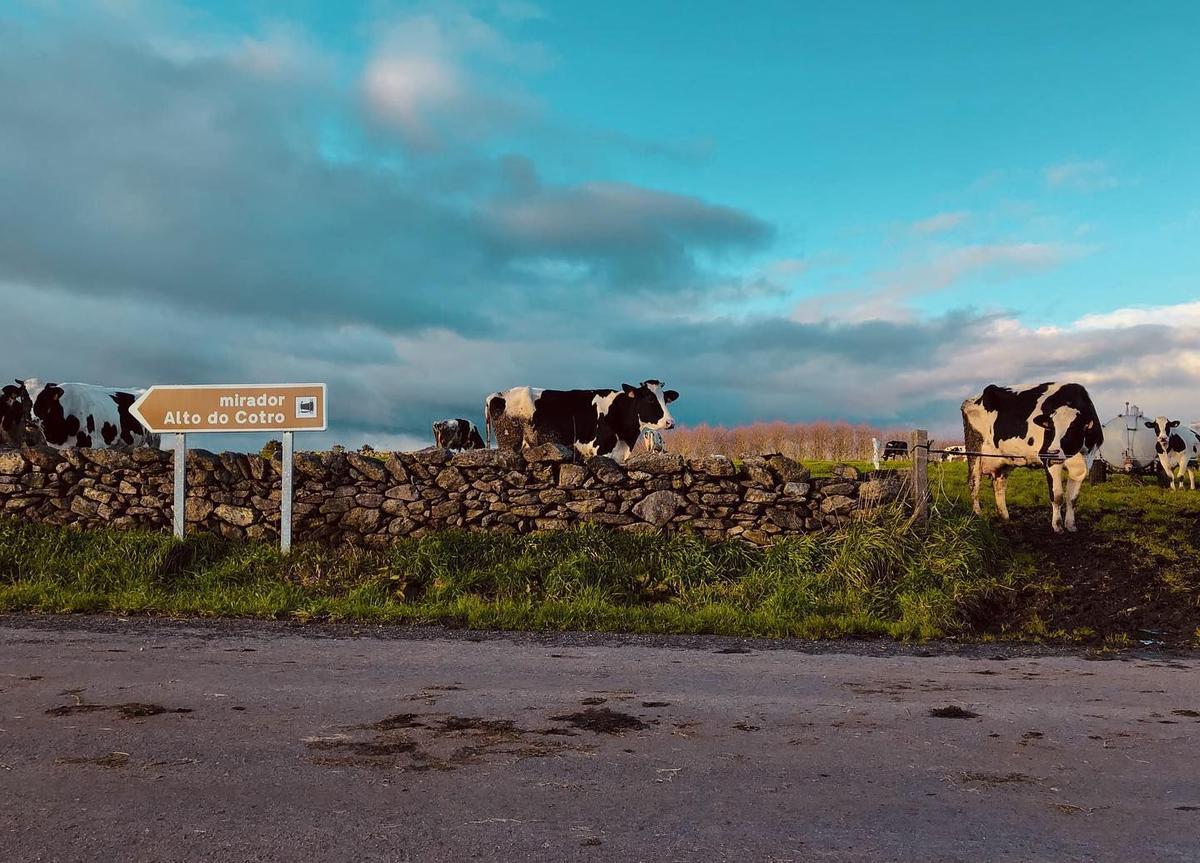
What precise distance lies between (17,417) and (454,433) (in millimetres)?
12207

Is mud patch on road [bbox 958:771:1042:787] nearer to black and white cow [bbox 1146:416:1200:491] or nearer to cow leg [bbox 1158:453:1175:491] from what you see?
cow leg [bbox 1158:453:1175:491]

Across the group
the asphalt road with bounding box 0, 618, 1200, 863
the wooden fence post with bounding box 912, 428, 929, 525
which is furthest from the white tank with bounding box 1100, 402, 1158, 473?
the asphalt road with bounding box 0, 618, 1200, 863

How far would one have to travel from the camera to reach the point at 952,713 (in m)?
6.32

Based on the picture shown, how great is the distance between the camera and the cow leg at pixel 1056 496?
16297 millimetres

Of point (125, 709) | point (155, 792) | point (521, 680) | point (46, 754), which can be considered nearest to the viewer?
point (155, 792)

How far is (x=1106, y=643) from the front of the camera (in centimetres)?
945

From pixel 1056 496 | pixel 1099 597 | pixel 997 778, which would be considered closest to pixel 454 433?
pixel 1056 496

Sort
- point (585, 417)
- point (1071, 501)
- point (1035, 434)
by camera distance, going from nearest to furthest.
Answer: point (1071, 501) → point (1035, 434) → point (585, 417)

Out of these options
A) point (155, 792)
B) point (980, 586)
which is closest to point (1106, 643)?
point (980, 586)

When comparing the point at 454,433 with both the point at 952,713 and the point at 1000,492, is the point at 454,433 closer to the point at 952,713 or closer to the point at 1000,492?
the point at 1000,492

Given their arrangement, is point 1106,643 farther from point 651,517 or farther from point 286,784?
point 286,784

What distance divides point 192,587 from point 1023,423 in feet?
A: 49.4

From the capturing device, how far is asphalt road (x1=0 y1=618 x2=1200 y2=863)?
161 inches

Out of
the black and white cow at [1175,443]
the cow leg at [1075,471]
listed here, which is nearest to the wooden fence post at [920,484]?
the cow leg at [1075,471]
